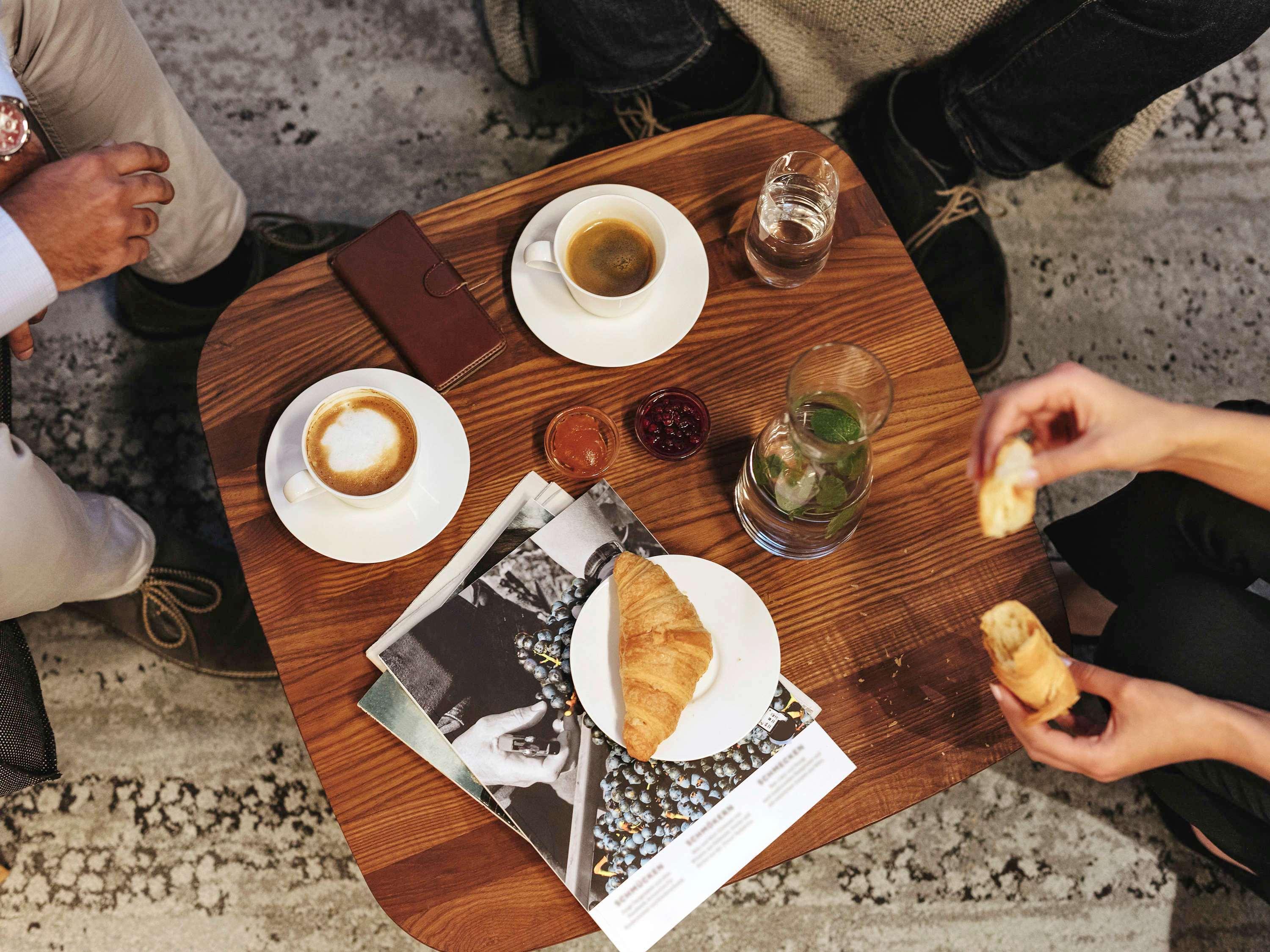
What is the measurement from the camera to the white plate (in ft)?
3.59

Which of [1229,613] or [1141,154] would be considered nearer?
[1229,613]

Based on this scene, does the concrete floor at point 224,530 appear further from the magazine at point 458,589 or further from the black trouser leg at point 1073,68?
the magazine at point 458,589

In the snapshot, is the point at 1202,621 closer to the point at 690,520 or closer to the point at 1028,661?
the point at 1028,661

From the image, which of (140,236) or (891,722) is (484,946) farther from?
(140,236)

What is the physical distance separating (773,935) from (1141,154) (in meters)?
2.17

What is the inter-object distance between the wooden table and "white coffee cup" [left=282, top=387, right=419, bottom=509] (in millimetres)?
105

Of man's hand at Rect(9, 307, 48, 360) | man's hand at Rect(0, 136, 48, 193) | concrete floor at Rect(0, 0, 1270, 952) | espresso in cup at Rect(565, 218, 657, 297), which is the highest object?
man's hand at Rect(0, 136, 48, 193)

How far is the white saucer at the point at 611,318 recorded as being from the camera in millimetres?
1229

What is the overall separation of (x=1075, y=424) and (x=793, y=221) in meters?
0.51

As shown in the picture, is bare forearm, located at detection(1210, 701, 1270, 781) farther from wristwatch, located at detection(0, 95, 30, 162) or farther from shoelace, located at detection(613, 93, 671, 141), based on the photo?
wristwatch, located at detection(0, 95, 30, 162)

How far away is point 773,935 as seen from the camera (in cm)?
175

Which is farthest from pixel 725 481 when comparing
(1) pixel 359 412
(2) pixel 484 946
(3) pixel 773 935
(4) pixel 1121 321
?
(4) pixel 1121 321

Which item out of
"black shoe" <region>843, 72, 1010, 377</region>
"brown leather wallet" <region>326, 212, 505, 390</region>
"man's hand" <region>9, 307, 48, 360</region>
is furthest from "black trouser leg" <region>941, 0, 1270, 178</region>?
"man's hand" <region>9, 307, 48, 360</region>

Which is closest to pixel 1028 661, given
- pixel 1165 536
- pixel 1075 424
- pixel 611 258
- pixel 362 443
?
pixel 1075 424
